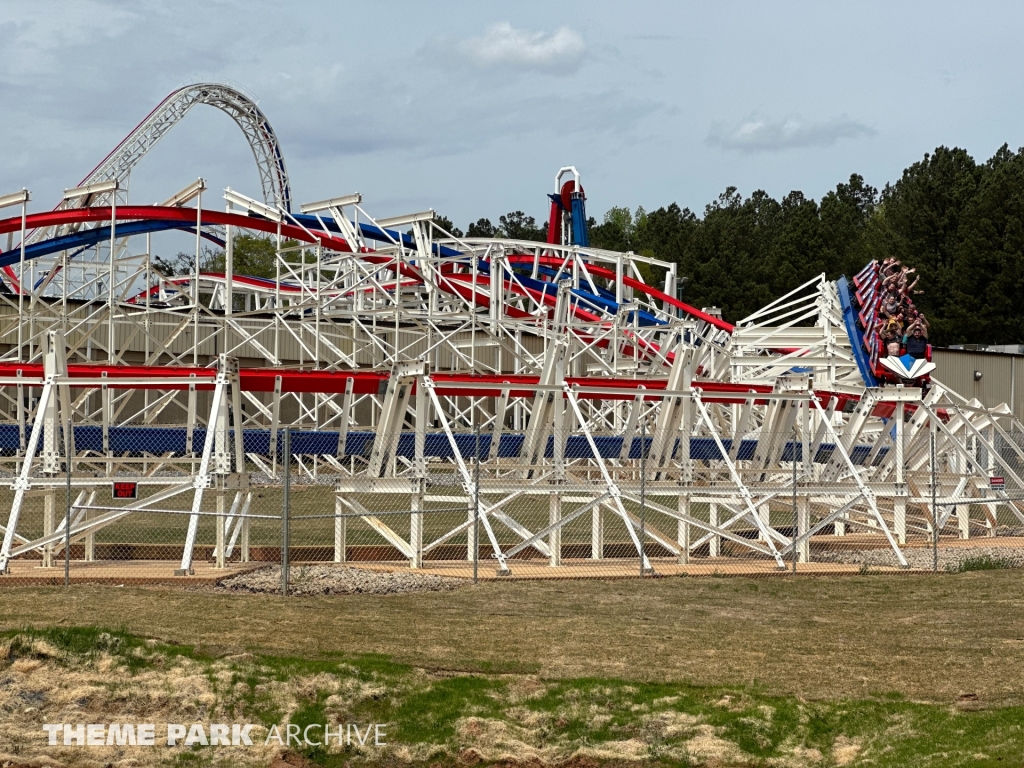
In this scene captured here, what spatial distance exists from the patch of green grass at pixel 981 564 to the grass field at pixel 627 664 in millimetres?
3129

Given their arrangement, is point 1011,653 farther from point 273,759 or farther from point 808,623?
point 273,759

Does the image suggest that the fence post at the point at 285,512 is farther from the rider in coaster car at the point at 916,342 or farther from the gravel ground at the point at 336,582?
the rider in coaster car at the point at 916,342

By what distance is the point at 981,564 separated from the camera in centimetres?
1889

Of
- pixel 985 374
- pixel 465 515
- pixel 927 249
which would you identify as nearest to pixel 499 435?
pixel 465 515

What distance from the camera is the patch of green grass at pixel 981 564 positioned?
18.7 meters

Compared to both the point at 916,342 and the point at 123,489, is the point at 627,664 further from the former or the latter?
the point at 916,342

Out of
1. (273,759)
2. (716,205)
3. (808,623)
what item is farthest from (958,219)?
(273,759)

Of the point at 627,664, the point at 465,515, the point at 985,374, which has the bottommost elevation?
the point at 627,664

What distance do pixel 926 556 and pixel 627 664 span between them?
10.3 metres

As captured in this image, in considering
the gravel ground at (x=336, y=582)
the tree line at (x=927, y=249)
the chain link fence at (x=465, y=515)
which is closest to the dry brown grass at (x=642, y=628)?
the gravel ground at (x=336, y=582)

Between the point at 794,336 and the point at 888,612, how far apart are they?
673 inches

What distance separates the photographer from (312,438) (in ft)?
68.6

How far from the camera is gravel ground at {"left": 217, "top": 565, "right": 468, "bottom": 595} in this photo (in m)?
15.0

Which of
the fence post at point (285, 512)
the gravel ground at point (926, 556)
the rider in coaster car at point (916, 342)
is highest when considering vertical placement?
the rider in coaster car at point (916, 342)
